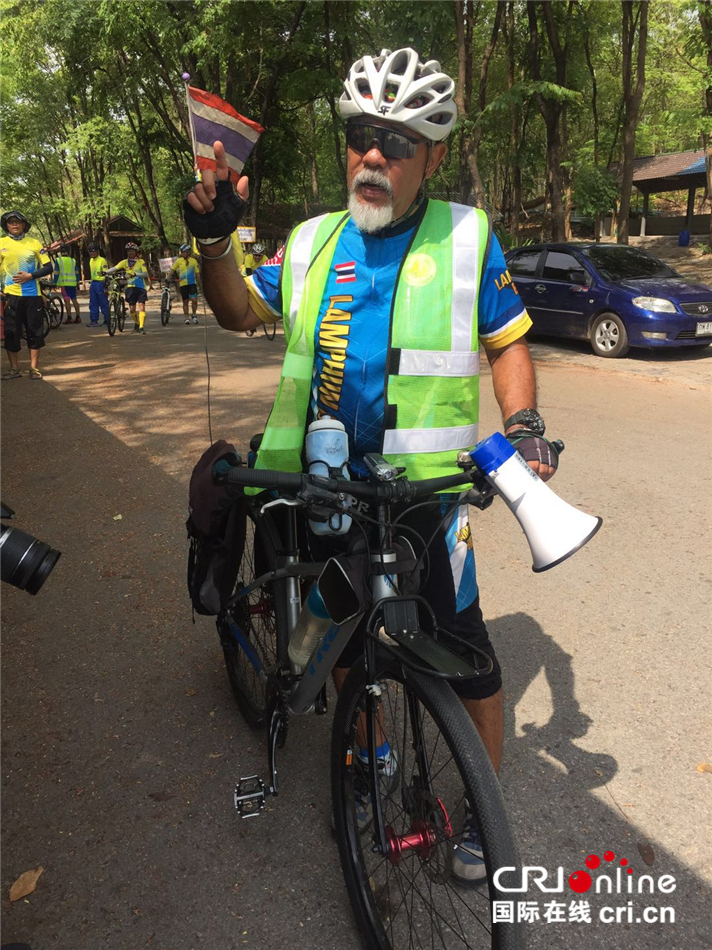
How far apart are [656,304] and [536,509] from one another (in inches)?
398

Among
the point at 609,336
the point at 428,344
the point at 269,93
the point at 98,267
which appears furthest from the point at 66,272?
the point at 428,344

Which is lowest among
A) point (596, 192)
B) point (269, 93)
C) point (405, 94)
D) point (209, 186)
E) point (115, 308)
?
point (115, 308)

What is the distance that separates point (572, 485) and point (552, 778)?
3.19 m

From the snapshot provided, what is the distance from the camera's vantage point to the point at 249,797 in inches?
92.5

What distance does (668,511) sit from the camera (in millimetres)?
5070

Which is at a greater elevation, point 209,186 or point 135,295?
point 209,186

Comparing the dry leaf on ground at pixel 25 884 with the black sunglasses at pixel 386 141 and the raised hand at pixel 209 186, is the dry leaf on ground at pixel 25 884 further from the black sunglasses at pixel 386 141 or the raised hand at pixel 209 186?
the black sunglasses at pixel 386 141

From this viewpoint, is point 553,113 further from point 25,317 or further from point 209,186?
point 209,186

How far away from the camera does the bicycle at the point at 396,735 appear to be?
1714 mm

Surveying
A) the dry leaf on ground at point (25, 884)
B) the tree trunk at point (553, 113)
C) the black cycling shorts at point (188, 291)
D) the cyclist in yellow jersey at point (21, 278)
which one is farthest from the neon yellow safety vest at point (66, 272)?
the dry leaf on ground at point (25, 884)

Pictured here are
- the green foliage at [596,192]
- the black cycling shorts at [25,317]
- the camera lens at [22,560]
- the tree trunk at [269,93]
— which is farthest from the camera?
the green foliage at [596,192]

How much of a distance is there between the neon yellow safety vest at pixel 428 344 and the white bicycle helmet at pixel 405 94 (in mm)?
235

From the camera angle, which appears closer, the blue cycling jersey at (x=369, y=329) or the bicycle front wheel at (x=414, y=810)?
the bicycle front wheel at (x=414, y=810)

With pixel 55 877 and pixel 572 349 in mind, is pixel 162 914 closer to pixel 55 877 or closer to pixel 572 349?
pixel 55 877
